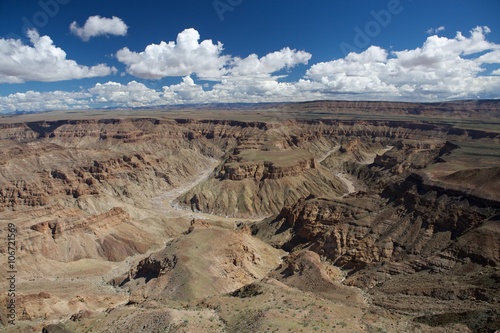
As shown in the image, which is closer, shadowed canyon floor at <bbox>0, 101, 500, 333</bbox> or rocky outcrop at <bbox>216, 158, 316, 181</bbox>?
shadowed canyon floor at <bbox>0, 101, 500, 333</bbox>

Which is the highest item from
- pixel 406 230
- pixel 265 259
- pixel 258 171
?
pixel 406 230

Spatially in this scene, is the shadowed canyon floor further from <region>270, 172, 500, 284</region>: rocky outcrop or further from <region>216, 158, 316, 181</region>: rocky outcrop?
<region>216, 158, 316, 181</region>: rocky outcrop

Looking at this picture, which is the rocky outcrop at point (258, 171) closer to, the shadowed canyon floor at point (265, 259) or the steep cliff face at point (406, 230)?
the shadowed canyon floor at point (265, 259)

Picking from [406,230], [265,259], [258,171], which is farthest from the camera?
[258,171]

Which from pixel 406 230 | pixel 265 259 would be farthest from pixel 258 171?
pixel 406 230

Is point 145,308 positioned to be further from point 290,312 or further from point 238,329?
point 290,312

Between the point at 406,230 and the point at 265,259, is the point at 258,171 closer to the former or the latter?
the point at 265,259

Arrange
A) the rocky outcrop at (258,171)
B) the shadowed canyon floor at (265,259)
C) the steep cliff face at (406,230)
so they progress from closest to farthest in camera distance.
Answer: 1. the shadowed canyon floor at (265,259)
2. the steep cliff face at (406,230)
3. the rocky outcrop at (258,171)

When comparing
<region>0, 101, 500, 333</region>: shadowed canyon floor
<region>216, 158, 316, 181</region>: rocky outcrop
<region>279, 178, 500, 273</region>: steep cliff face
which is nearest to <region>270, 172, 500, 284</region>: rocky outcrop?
<region>279, 178, 500, 273</region>: steep cliff face

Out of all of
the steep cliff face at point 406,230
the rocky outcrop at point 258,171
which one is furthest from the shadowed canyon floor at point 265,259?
the rocky outcrop at point 258,171

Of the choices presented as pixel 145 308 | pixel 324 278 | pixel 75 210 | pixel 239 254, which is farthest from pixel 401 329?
pixel 75 210

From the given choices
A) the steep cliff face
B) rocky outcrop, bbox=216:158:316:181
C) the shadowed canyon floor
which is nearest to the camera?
the shadowed canyon floor
